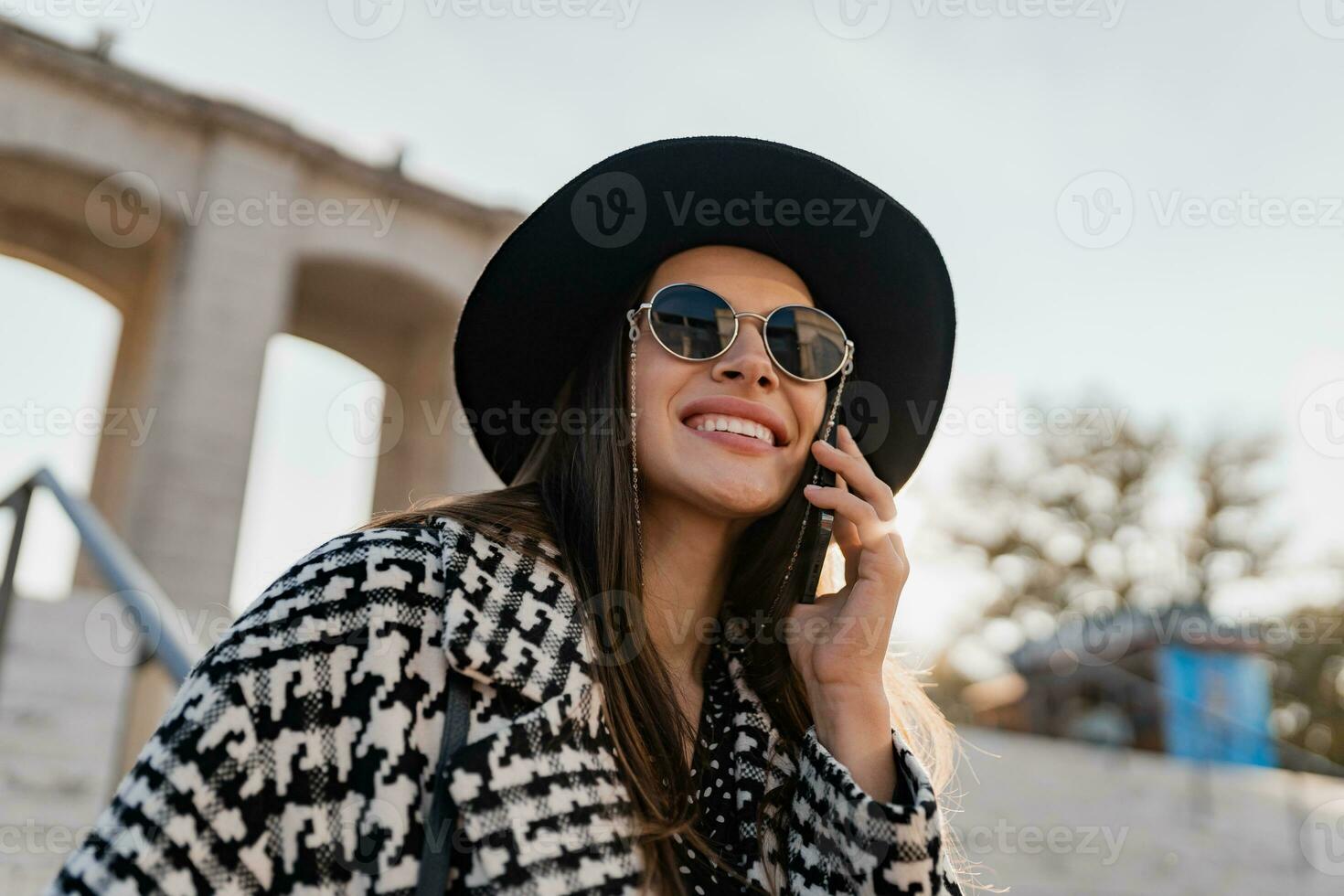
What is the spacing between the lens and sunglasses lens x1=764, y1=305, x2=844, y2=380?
8.10 ft

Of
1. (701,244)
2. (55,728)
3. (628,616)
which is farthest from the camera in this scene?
(55,728)

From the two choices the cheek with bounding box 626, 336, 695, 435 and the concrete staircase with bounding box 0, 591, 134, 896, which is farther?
the concrete staircase with bounding box 0, 591, 134, 896

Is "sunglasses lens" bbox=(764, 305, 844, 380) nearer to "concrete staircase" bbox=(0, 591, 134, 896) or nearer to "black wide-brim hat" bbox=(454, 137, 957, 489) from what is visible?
"black wide-brim hat" bbox=(454, 137, 957, 489)

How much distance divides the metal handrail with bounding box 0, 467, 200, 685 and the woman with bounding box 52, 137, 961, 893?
1.03 meters

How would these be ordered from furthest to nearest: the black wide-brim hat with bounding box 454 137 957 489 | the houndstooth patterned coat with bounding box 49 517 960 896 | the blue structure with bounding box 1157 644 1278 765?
the blue structure with bounding box 1157 644 1278 765 < the black wide-brim hat with bounding box 454 137 957 489 < the houndstooth patterned coat with bounding box 49 517 960 896

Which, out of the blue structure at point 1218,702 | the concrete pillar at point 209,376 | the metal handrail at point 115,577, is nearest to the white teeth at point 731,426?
the metal handrail at point 115,577

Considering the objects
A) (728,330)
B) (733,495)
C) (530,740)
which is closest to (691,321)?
(728,330)

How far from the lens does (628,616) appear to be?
2.20m

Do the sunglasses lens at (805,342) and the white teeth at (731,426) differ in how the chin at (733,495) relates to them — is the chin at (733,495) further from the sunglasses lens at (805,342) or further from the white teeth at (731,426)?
the sunglasses lens at (805,342)

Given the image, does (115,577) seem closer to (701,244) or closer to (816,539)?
(701,244)

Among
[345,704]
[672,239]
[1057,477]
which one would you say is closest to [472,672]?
[345,704]

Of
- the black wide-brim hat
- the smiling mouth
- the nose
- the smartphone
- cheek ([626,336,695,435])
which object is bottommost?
the smartphone

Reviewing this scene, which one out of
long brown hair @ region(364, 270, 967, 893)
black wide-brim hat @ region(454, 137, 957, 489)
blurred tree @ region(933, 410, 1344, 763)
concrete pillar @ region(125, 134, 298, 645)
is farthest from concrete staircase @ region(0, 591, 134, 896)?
blurred tree @ region(933, 410, 1344, 763)

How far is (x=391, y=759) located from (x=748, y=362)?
1194 millimetres
